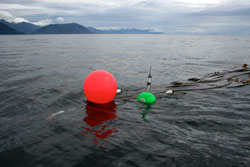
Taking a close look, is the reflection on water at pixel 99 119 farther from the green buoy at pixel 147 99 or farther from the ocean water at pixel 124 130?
the green buoy at pixel 147 99

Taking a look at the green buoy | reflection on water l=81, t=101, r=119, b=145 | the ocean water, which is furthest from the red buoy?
the green buoy

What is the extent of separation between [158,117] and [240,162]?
11.8 ft

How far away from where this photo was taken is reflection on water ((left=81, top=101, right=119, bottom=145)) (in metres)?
6.84

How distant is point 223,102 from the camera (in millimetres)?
10297

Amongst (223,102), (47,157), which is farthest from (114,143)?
(223,102)

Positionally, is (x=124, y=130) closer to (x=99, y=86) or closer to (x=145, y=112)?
(x=145, y=112)

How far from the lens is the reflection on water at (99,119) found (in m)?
6.84

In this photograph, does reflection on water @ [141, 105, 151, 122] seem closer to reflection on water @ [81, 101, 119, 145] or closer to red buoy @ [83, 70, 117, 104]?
reflection on water @ [81, 101, 119, 145]

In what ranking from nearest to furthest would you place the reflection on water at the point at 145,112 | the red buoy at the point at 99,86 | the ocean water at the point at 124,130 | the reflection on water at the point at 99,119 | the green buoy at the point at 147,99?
the ocean water at the point at 124,130, the reflection on water at the point at 99,119, the reflection on water at the point at 145,112, the red buoy at the point at 99,86, the green buoy at the point at 147,99

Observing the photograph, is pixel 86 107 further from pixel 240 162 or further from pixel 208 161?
pixel 240 162

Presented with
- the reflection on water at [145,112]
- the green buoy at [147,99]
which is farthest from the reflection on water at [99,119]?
the green buoy at [147,99]

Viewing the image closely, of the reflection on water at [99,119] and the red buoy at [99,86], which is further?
the red buoy at [99,86]

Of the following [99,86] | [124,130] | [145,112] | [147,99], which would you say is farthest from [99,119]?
[147,99]

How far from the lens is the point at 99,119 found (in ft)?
26.0
